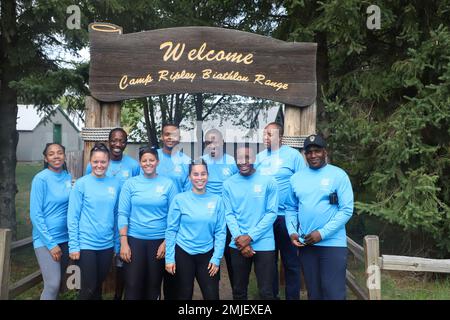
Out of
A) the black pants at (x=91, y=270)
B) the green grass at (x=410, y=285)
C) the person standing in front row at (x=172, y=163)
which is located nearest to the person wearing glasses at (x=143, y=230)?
the black pants at (x=91, y=270)

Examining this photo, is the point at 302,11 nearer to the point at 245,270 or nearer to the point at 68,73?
the point at 68,73

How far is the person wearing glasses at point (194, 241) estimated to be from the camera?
13.9 feet

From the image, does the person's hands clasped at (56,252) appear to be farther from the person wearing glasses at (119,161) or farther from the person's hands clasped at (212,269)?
the person's hands clasped at (212,269)

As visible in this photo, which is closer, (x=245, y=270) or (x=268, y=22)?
(x=245, y=270)

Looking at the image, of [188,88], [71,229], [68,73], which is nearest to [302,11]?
[188,88]

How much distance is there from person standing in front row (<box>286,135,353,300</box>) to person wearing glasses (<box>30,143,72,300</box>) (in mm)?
2272

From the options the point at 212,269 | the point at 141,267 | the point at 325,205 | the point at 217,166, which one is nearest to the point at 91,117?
the point at 217,166

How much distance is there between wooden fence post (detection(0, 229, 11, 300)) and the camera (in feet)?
14.0

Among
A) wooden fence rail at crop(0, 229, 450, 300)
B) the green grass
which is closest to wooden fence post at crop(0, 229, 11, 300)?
wooden fence rail at crop(0, 229, 450, 300)

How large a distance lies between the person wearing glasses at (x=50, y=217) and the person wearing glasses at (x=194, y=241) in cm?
113

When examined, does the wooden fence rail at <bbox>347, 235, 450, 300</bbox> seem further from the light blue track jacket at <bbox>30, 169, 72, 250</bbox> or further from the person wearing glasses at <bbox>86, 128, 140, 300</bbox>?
the light blue track jacket at <bbox>30, 169, 72, 250</bbox>

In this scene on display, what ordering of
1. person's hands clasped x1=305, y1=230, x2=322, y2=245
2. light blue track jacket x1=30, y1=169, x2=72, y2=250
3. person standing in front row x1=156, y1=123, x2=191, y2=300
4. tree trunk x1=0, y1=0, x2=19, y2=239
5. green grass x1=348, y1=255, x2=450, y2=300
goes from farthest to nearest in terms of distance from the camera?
tree trunk x1=0, y1=0, x2=19, y2=239 < green grass x1=348, y1=255, x2=450, y2=300 < person standing in front row x1=156, y1=123, x2=191, y2=300 < light blue track jacket x1=30, y1=169, x2=72, y2=250 < person's hands clasped x1=305, y1=230, x2=322, y2=245

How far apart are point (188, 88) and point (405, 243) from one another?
4496 millimetres

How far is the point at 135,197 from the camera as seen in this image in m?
4.33
